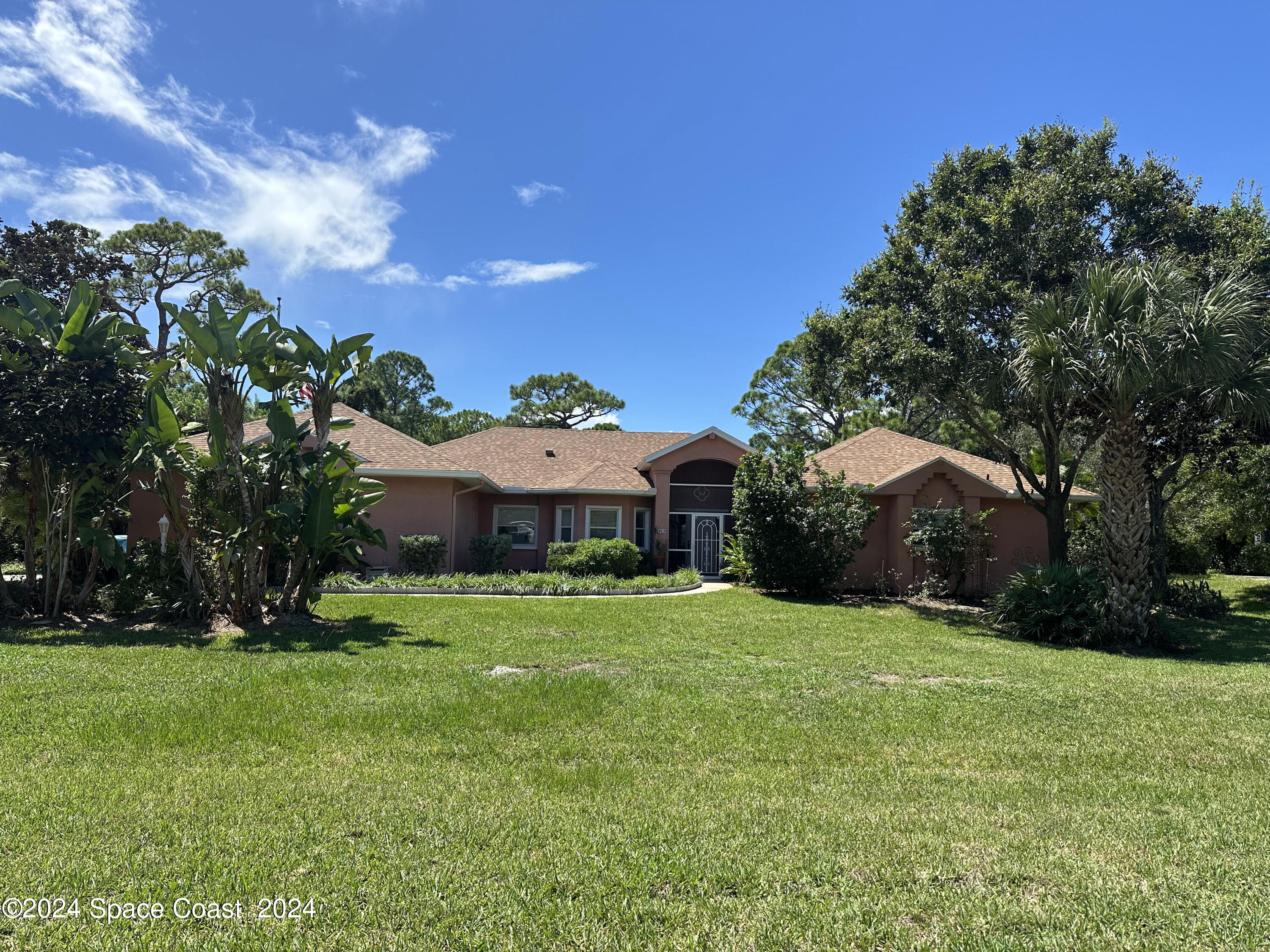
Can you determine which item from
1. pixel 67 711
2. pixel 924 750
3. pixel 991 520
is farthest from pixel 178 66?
pixel 991 520

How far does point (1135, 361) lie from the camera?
38.5 feet

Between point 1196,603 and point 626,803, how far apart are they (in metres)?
A: 18.7

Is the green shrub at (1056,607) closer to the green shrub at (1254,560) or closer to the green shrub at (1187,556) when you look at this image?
the green shrub at (1187,556)

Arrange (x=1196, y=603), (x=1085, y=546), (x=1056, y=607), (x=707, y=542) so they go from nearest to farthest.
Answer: (x=1056, y=607), (x=1196, y=603), (x=1085, y=546), (x=707, y=542)

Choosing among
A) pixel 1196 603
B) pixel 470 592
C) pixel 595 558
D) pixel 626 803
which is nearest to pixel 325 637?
pixel 470 592

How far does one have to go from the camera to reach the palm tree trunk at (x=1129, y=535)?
13.1m

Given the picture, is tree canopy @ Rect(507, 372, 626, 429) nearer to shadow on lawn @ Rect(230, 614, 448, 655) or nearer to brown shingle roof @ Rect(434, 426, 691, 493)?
brown shingle roof @ Rect(434, 426, 691, 493)

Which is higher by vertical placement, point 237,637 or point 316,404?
point 316,404

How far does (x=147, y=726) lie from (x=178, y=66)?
1180 centimetres

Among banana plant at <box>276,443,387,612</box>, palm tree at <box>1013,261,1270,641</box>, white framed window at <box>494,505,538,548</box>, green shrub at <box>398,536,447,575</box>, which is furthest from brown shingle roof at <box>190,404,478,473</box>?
palm tree at <box>1013,261,1270,641</box>

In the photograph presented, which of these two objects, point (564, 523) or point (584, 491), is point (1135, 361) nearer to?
point (584, 491)

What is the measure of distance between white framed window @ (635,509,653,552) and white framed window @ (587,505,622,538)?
75cm

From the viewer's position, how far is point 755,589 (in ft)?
63.7

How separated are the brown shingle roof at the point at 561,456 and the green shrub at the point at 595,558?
2.13 meters
